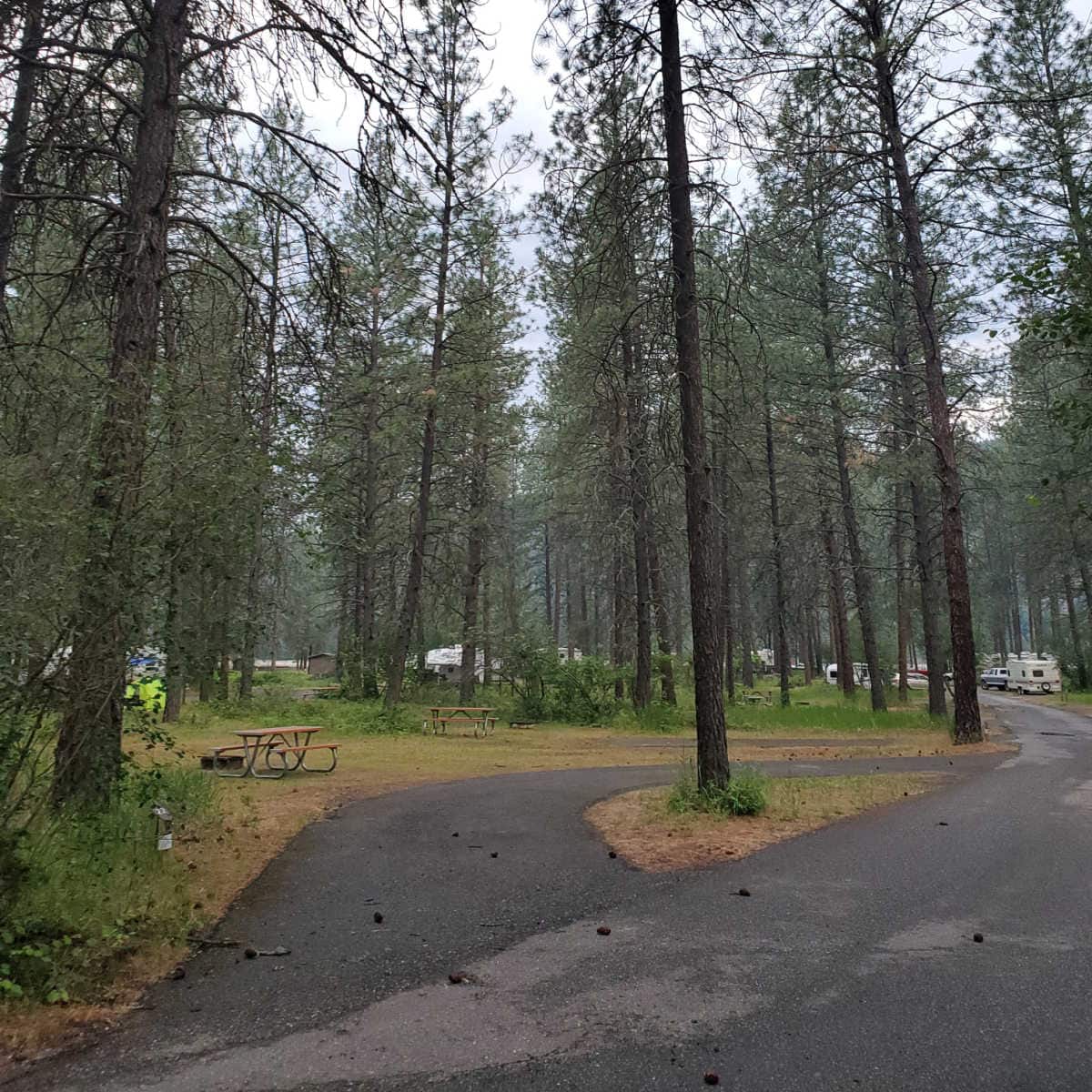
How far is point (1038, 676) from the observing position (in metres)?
40.2

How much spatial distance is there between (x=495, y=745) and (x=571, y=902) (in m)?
9.85

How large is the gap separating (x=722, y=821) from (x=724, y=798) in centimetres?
34

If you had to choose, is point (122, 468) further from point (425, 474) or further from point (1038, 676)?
point (1038, 676)

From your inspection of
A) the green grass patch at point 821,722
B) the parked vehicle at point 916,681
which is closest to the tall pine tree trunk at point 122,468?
the green grass patch at point 821,722

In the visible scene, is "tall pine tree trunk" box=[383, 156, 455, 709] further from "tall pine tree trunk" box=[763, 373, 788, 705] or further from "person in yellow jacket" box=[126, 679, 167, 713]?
"person in yellow jacket" box=[126, 679, 167, 713]

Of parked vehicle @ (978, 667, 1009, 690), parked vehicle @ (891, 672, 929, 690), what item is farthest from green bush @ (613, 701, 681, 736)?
parked vehicle @ (978, 667, 1009, 690)

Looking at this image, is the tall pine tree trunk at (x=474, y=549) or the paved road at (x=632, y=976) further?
the tall pine tree trunk at (x=474, y=549)

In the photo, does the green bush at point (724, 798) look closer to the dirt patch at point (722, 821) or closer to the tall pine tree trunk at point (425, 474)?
the dirt patch at point (722, 821)

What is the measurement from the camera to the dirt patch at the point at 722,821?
6180mm

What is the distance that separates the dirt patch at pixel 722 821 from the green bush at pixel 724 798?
93mm

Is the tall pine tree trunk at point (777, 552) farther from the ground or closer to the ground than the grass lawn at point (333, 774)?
farther from the ground

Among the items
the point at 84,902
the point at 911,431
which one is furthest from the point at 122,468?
the point at 911,431

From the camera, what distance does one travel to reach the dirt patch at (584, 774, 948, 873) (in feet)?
20.3

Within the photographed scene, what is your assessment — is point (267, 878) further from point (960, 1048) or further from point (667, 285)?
point (667, 285)
